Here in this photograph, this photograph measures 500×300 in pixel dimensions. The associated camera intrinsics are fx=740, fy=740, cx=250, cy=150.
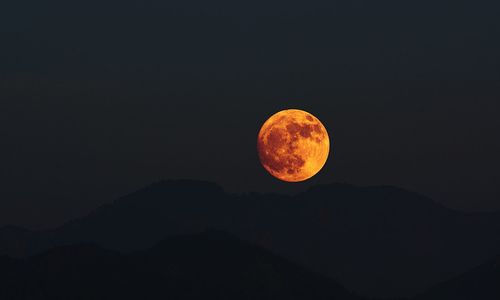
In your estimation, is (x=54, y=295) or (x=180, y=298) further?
(x=180, y=298)

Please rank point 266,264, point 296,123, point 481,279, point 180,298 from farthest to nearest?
point 481,279 < point 266,264 < point 180,298 < point 296,123

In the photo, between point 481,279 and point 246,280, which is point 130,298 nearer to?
point 246,280

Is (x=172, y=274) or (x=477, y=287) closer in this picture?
(x=172, y=274)

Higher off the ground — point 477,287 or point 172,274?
point 477,287

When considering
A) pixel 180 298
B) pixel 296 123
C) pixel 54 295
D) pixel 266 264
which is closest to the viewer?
pixel 296 123

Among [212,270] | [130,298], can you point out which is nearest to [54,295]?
[130,298]
